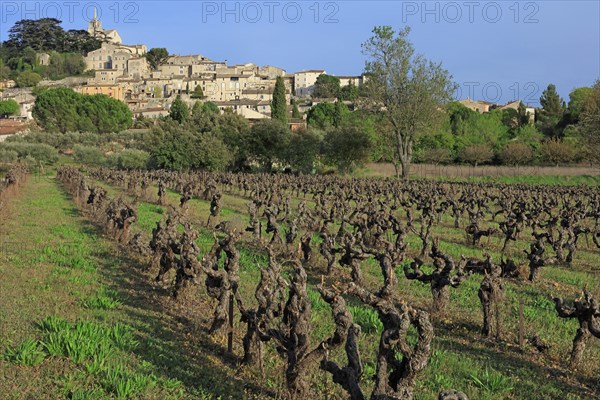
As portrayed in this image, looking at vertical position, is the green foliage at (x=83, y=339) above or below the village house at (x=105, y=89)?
below

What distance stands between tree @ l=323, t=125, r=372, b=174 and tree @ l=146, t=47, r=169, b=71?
116 metres

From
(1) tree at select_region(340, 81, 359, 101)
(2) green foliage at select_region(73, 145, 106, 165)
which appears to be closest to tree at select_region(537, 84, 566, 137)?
(1) tree at select_region(340, 81, 359, 101)

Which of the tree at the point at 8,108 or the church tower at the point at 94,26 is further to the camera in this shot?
the church tower at the point at 94,26

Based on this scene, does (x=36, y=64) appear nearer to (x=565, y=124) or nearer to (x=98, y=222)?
(x=565, y=124)

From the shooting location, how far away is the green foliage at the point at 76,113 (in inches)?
2995

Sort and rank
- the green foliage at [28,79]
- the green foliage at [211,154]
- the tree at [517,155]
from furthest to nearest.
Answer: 1. the green foliage at [28,79]
2. the tree at [517,155]
3. the green foliage at [211,154]

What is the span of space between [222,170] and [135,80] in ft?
313

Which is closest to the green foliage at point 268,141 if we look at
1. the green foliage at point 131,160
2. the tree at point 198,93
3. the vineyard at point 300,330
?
the green foliage at point 131,160

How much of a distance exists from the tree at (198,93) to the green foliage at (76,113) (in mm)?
45740

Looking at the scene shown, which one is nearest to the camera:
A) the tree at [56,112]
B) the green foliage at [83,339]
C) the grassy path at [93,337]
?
the grassy path at [93,337]

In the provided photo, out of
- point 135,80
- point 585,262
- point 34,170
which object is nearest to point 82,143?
point 34,170

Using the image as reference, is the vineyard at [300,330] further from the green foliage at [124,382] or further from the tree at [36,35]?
the tree at [36,35]

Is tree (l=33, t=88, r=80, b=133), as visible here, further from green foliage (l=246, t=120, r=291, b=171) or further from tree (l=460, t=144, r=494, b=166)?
tree (l=460, t=144, r=494, b=166)

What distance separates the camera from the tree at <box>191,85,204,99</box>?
4963 inches
